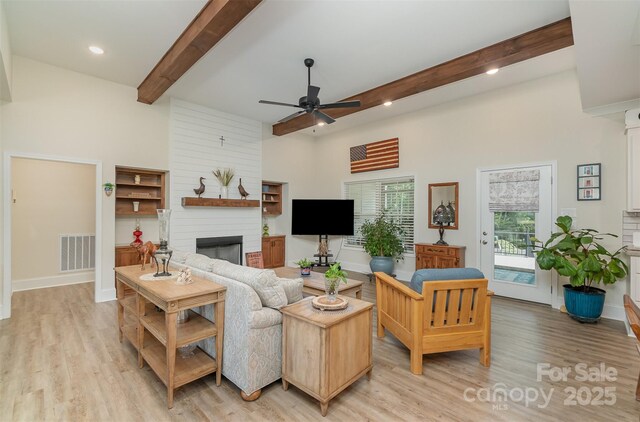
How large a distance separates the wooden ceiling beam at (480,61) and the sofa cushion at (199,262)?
364cm

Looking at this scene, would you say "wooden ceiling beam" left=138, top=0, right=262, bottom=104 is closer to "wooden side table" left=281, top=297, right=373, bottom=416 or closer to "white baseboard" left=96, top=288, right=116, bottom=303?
"wooden side table" left=281, top=297, right=373, bottom=416

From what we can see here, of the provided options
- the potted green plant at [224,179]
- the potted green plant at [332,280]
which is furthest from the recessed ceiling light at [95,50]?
the potted green plant at [332,280]

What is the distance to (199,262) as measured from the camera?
10.1 feet

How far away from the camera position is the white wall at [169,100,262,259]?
555 cm

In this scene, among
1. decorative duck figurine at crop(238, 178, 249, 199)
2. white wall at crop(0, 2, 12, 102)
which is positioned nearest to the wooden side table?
white wall at crop(0, 2, 12, 102)

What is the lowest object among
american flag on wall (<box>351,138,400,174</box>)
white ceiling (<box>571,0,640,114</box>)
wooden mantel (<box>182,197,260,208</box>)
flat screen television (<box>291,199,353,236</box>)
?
flat screen television (<box>291,199,353,236</box>)

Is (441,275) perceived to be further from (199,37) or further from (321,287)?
(199,37)

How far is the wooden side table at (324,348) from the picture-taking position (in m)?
2.05

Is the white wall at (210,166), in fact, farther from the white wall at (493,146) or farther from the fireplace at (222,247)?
the white wall at (493,146)

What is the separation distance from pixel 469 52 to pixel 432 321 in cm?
334

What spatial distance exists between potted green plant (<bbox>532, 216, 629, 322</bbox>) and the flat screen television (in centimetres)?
357

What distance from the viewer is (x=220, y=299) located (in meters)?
2.37

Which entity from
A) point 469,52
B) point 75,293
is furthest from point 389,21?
point 75,293

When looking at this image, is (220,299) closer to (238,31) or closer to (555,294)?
(238,31)
